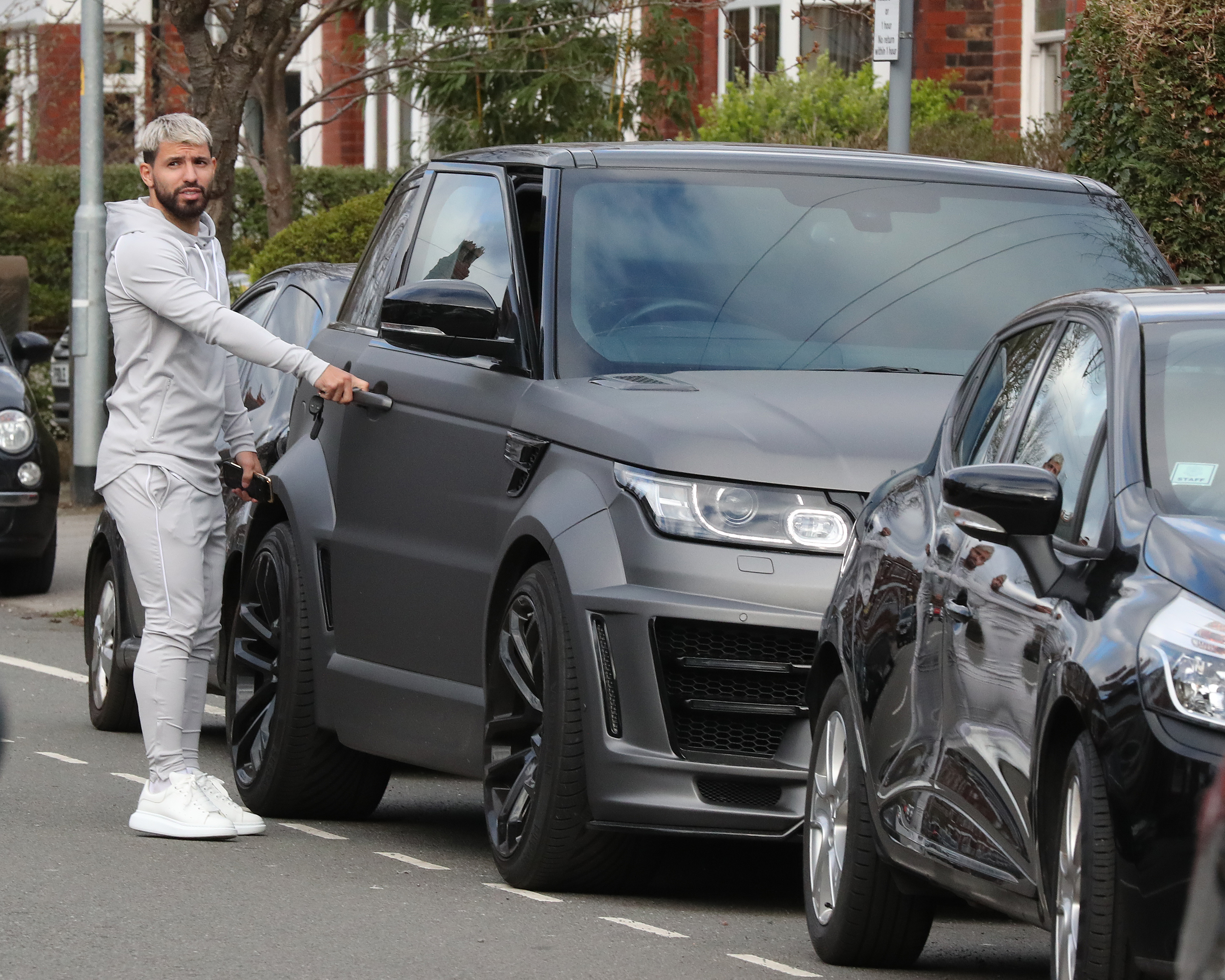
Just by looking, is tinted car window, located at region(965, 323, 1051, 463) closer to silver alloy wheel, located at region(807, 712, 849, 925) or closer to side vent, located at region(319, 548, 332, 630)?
silver alloy wheel, located at region(807, 712, 849, 925)

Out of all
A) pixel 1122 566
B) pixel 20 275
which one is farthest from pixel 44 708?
pixel 20 275

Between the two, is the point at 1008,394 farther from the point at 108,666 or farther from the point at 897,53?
the point at 897,53

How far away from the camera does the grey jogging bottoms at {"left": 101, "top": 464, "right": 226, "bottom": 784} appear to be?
806 cm

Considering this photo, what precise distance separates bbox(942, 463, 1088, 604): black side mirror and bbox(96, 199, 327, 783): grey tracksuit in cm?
317

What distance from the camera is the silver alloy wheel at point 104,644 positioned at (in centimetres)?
1080

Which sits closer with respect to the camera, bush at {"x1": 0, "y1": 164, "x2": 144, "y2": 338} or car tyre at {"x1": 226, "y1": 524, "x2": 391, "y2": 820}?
car tyre at {"x1": 226, "y1": 524, "x2": 391, "y2": 820}

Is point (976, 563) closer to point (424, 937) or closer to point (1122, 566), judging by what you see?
point (1122, 566)

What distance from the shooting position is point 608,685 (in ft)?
21.9

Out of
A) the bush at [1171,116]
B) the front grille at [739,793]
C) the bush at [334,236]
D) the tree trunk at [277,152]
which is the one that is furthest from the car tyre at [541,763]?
the tree trunk at [277,152]

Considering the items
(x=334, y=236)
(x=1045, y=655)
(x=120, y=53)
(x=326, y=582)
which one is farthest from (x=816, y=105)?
(x=120, y=53)

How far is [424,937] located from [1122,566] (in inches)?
92.2

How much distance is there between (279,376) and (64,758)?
1726 mm

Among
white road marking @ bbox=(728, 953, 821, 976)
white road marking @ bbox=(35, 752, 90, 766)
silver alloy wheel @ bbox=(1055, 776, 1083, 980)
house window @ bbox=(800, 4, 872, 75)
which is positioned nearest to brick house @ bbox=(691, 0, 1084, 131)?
house window @ bbox=(800, 4, 872, 75)

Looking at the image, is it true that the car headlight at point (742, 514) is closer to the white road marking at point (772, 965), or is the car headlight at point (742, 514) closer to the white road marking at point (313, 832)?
the white road marking at point (772, 965)
